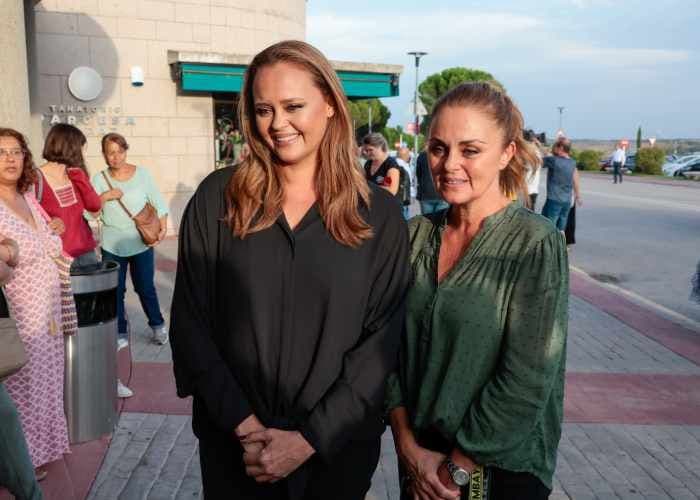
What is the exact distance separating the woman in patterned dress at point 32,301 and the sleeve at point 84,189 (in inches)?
44.4

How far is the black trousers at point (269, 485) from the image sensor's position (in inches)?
74.4

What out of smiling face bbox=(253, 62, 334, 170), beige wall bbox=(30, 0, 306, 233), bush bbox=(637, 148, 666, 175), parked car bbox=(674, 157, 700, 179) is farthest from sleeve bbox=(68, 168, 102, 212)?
bush bbox=(637, 148, 666, 175)

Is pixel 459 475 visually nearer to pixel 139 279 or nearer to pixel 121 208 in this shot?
pixel 121 208

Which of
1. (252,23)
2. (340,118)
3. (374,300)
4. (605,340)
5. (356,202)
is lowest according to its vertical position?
(605,340)

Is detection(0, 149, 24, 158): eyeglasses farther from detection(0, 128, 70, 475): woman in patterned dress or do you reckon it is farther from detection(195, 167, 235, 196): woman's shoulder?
detection(195, 167, 235, 196): woman's shoulder

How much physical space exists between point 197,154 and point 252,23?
108 inches

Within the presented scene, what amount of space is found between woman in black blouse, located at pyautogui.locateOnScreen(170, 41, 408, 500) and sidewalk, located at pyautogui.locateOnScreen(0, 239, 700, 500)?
1.76 metres

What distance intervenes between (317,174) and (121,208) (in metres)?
3.80

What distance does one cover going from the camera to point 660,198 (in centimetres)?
2123

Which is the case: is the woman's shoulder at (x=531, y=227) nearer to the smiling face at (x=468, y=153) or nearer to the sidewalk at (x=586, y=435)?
the smiling face at (x=468, y=153)

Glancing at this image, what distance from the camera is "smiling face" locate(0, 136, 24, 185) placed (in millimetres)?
3197

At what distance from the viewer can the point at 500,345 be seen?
1.77 m

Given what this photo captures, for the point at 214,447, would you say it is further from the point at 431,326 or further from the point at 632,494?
the point at 632,494

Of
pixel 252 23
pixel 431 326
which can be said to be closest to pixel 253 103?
pixel 431 326
